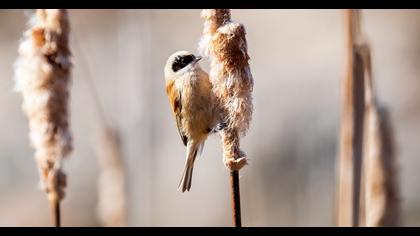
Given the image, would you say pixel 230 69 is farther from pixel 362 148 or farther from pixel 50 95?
pixel 362 148

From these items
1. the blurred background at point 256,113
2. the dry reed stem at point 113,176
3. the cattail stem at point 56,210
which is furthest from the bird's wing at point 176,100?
the blurred background at point 256,113

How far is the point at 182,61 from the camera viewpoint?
108cm

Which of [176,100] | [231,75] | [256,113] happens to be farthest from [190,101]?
[256,113]

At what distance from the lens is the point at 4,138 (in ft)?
6.81

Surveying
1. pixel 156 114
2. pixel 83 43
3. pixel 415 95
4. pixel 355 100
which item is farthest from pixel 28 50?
pixel 415 95

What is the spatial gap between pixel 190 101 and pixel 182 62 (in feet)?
0.23

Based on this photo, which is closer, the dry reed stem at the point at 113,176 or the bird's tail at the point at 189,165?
the bird's tail at the point at 189,165

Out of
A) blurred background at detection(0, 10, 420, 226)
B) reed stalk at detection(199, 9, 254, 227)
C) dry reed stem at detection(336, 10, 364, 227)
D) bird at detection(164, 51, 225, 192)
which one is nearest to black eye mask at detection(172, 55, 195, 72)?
bird at detection(164, 51, 225, 192)

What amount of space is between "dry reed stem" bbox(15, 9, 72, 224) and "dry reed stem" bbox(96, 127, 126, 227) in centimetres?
32

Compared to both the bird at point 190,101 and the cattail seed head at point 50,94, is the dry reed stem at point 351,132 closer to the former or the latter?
the bird at point 190,101

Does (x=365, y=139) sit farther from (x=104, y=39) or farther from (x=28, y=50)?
(x=104, y=39)

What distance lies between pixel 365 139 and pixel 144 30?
660 millimetres

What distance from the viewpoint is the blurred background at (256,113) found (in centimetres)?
186

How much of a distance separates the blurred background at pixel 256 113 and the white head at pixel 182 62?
637 mm
